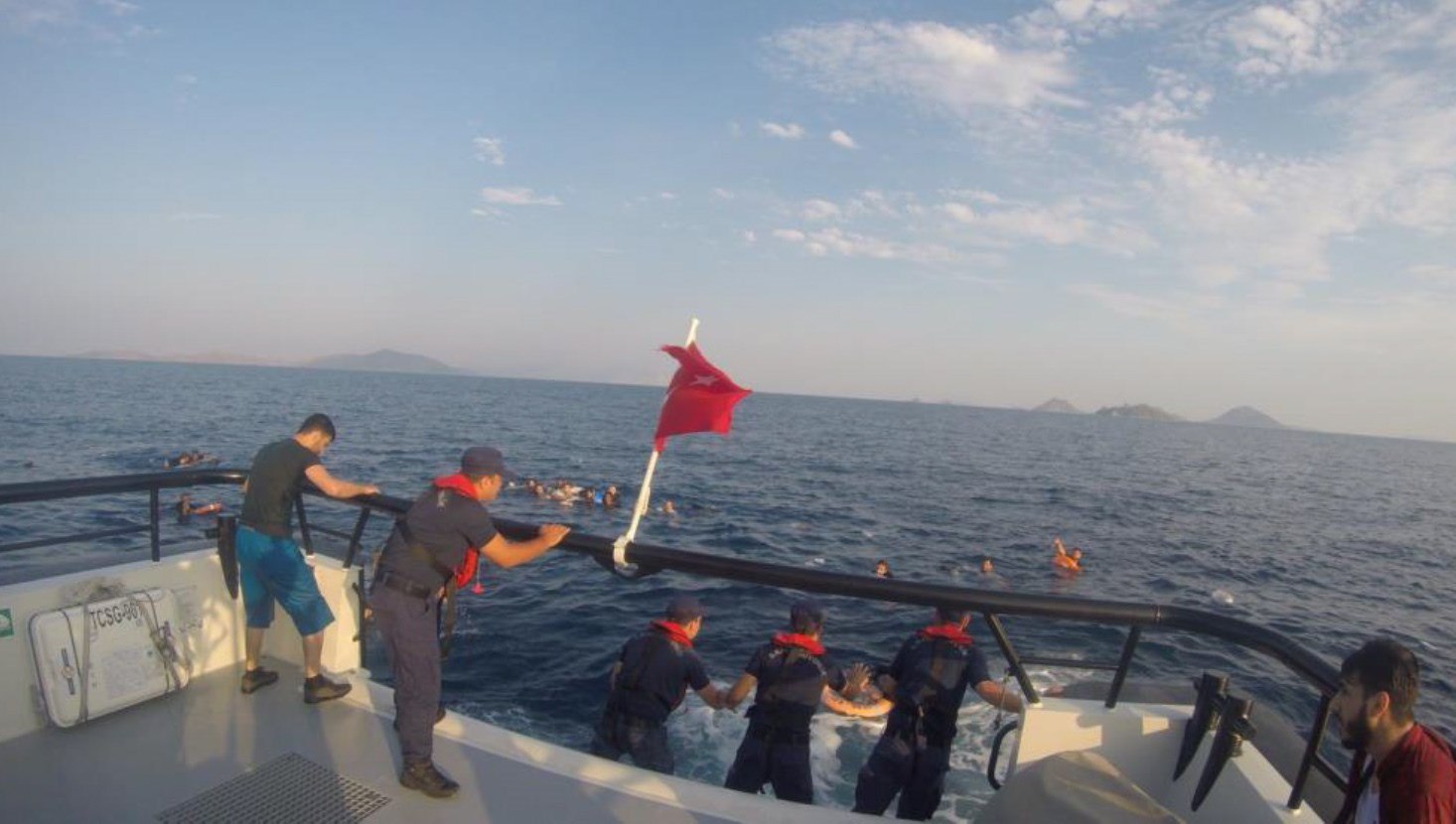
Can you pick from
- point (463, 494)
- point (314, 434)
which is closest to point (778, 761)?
point (463, 494)

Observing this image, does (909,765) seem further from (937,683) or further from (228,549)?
(228,549)

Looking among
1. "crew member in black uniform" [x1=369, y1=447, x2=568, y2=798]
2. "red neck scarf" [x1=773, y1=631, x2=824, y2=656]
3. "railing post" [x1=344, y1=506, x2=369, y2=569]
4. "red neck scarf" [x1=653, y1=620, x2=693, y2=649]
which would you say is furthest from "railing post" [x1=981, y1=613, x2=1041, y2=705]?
"railing post" [x1=344, y1=506, x2=369, y2=569]

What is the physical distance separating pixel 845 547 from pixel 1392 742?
21643 mm

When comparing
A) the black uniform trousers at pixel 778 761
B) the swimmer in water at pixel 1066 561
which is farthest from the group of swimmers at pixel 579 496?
the black uniform trousers at pixel 778 761

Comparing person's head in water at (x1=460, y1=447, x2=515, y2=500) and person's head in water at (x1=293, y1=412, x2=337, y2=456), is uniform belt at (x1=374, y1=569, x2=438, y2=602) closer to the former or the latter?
person's head in water at (x1=460, y1=447, x2=515, y2=500)

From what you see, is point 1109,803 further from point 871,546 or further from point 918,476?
point 918,476

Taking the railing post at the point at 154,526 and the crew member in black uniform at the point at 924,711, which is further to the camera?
the railing post at the point at 154,526

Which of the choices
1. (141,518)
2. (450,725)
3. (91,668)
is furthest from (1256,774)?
(141,518)

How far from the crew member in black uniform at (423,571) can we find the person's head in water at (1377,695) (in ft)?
11.7

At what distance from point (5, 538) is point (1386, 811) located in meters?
25.9

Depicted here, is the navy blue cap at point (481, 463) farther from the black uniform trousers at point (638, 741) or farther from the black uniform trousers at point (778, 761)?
the black uniform trousers at point (778, 761)

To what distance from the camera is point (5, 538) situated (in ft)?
60.7

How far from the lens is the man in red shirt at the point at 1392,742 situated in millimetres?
2557

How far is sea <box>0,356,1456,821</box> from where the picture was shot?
38.4 ft
